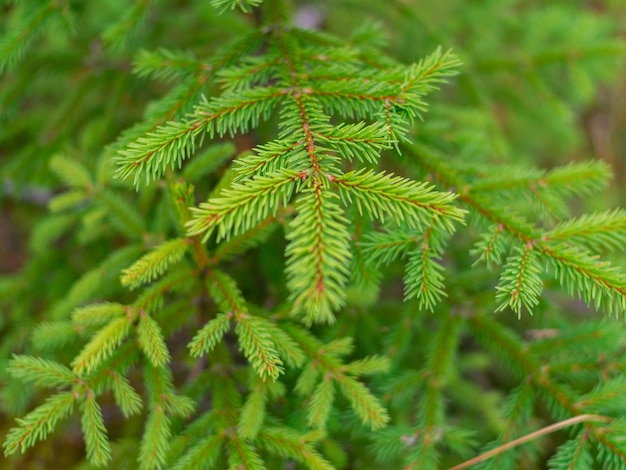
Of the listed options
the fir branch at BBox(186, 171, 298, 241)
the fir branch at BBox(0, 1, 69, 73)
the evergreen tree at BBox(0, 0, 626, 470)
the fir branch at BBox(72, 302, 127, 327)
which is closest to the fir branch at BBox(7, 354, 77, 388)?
the evergreen tree at BBox(0, 0, 626, 470)

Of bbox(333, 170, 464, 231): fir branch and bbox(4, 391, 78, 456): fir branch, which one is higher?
bbox(333, 170, 464, 231): fir branch

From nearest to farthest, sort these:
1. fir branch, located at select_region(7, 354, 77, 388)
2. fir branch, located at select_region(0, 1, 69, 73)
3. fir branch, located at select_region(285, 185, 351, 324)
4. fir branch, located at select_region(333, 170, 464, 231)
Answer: fir branch, located at select_region(285, 185, 351, 324), fir branch, located at select_region(333, 170, 464, 231), fir branch, located at select_region(7, 354, 77, 388), fir branch, located at select_region(0, 1, 69, 73)

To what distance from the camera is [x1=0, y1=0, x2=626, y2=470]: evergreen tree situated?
115 cm

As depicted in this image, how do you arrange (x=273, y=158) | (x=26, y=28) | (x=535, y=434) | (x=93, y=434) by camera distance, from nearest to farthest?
(x=273, y=158), (x=93, y=434), (x=535, y=434), (x=26, y=28)

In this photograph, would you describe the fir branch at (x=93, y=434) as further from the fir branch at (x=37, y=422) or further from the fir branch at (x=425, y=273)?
the fir branch at (x=425, y=273)

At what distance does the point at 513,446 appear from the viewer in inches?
59.1

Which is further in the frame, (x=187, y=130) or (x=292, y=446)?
(x=292, y=446)

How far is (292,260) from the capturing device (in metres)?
0.99

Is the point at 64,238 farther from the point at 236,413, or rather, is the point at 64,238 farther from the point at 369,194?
the point at 369,194

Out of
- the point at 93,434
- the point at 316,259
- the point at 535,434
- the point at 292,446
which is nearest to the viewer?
the point at 316,259

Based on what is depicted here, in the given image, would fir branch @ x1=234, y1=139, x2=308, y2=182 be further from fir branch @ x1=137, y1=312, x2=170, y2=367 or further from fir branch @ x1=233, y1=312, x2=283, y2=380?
fir branch @ x1=137, y1=312, x2=170, y2=367

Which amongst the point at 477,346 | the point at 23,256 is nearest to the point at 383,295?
the point at 477,346

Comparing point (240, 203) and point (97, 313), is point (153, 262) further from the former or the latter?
point (240, 203)

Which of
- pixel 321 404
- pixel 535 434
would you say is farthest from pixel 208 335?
pixel 535 434
